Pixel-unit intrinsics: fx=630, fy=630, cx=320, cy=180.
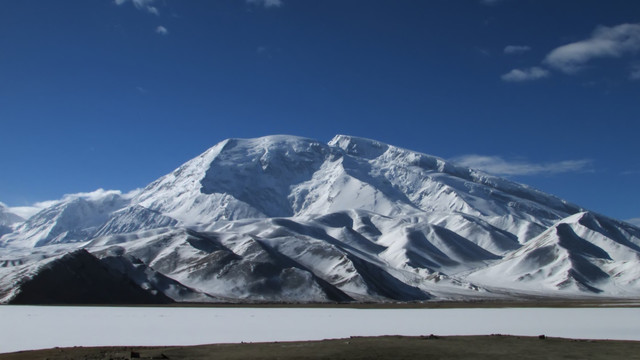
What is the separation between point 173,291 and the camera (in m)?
195

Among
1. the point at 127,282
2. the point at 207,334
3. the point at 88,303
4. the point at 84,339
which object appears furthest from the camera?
the point at 127,282

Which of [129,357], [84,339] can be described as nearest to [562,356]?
[129,357]

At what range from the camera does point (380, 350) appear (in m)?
49.0

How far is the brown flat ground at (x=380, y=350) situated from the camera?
45153mm

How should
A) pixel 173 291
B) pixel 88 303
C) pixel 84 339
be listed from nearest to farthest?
pixel 84 339 → pixel 88 303 → pixel 173 291

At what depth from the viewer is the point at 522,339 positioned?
188 ft

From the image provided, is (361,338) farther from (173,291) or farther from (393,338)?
(173,291)

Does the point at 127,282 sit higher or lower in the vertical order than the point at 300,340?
higher

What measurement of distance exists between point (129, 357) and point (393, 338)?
84.5ft

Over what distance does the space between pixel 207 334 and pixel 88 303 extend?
364 ft

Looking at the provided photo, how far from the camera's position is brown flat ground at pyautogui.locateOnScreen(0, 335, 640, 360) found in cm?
4515

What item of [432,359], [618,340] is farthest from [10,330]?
[618,340]

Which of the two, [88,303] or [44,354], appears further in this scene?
[88,303]

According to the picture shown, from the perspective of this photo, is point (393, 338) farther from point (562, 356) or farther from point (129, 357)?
point (129, 357)
